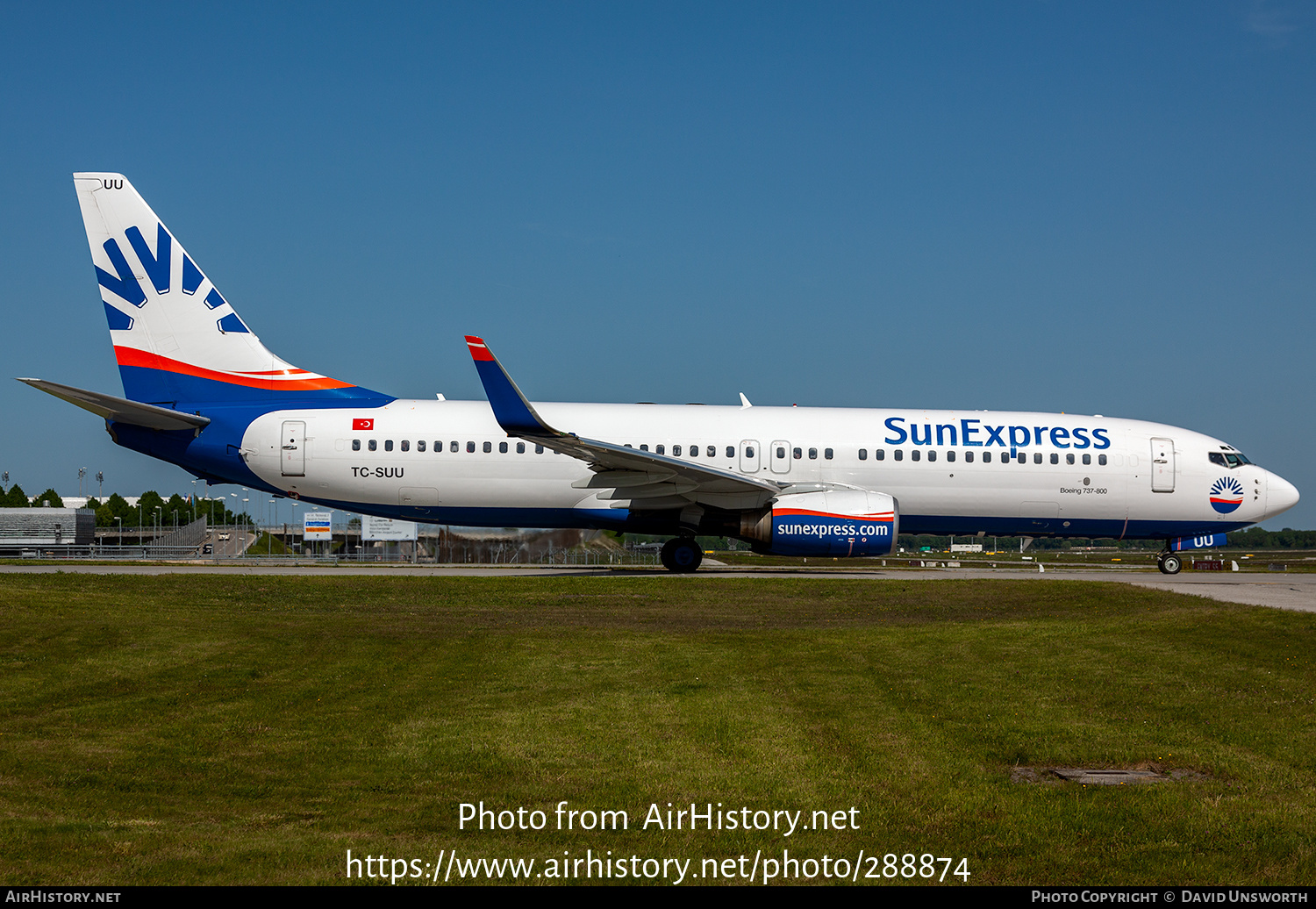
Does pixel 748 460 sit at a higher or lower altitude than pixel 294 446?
lower

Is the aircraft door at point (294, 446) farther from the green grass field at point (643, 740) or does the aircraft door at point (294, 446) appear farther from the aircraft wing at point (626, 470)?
the green grass field at point (643, 740)

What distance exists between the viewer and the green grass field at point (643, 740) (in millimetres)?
5629

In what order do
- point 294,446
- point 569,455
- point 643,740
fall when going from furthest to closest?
1. point 294,446
2. point 569,455
3. point 643,740

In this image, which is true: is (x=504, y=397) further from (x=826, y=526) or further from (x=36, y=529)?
(x=36, y=529)

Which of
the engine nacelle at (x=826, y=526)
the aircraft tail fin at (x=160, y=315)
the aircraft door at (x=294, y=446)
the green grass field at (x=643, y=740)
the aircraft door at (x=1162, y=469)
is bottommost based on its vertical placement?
the green grass field at (x=643, y=740)

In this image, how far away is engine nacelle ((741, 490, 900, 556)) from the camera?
2309 cm

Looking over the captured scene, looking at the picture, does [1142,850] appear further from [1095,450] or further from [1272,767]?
[1095,450]

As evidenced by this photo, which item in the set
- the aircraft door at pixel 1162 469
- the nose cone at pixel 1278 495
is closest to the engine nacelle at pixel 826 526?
the aircraft door at pixel 1162 469

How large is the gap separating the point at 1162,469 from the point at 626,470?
13.6m

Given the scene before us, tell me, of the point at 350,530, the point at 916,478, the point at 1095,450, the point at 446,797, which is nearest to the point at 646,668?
the point at 446,797

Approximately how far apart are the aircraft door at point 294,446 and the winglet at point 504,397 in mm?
6381

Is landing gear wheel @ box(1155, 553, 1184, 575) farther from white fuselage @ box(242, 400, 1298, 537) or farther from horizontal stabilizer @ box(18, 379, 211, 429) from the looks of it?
horizontal stabilizer @ box(18, 379, 211, 429)

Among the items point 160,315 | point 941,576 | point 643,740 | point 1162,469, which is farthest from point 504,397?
point 1162,469

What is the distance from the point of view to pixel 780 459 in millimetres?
25125
